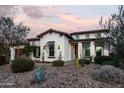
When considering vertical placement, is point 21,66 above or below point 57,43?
below

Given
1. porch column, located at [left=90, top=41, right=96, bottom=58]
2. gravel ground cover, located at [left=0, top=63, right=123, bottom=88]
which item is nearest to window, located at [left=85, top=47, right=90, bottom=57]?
porch column, located at [left=90, top=41, right=96, bottom=58]

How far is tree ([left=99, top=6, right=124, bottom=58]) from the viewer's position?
40.0 ft

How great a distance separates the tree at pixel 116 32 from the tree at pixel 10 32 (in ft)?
20.5

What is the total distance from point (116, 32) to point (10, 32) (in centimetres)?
741

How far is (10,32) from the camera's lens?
16.1 meters

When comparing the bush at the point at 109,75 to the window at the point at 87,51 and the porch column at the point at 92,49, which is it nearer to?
the porch column at the point at 92,49

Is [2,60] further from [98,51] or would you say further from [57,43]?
[98,51]

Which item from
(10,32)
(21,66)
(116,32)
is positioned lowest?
(21,66)

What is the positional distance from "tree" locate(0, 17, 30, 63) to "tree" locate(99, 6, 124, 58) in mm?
6236

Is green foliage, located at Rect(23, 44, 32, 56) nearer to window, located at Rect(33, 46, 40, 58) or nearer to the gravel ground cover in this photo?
window, located at Rect(33, 46, 40, 58)

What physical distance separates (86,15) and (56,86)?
580 cm

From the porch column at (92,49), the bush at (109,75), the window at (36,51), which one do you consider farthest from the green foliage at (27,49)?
the bush at (109,75)

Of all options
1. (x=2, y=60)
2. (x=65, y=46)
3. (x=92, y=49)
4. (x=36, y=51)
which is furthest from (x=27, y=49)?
(x=92, y=49)
